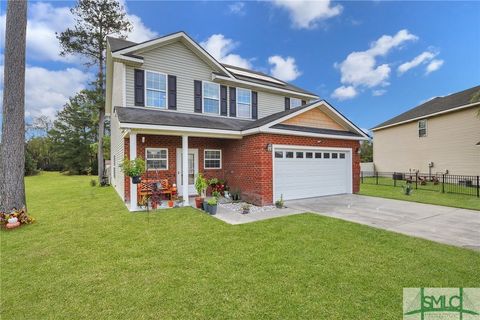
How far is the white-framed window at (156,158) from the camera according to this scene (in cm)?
1016

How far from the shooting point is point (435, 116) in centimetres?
1844

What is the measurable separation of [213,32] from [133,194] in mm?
13598

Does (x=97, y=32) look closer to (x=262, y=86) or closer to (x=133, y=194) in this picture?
(x=262, y=86)

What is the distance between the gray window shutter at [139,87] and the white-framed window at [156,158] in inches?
85.4

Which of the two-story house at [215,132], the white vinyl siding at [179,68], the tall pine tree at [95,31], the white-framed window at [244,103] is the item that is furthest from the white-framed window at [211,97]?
the tall pine tree at [95,31]

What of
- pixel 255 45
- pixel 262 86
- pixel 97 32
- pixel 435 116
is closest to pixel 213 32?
pixel 255 45

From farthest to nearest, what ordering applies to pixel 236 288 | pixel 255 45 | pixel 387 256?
1. pixel 255 45
2. pixel 387 256
3. pixel 236 288

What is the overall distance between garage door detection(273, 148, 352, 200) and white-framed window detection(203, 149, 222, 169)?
3491mm

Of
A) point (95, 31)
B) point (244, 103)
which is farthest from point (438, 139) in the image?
point (95, 31)

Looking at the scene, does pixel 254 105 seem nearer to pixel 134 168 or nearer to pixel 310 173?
pixel 310 173

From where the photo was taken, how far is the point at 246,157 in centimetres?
1002

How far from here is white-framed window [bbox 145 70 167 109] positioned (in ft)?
34.6

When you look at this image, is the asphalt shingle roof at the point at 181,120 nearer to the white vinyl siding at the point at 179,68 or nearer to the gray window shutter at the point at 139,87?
the gray window shutter at the point at 139,87

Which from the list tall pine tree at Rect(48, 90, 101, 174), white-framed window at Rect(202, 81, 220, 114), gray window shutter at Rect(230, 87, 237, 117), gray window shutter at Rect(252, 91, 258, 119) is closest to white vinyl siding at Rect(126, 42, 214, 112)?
white-framed window at Rect(202, 81, 220, 114)
